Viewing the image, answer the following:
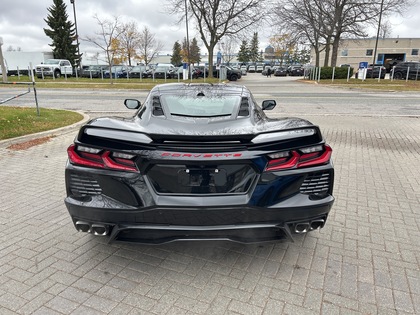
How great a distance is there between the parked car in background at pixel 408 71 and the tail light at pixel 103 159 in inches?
1356

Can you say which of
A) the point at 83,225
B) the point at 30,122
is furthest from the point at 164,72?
the point at 83,225

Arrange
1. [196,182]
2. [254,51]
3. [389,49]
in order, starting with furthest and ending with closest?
[254,51] < [389,49] < [196,182]

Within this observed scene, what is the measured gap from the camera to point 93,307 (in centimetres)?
227

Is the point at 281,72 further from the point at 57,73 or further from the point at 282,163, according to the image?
the point at 282,163

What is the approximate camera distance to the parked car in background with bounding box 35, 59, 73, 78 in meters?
32.7

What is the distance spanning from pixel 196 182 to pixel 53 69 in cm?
3590

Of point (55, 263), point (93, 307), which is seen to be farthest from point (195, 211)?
point (55, 263)

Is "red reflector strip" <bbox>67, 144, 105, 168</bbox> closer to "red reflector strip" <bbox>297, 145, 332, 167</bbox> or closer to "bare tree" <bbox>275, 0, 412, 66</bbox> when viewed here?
"red reflector strip" <bbox>297, 145, 332, 167</bbox>

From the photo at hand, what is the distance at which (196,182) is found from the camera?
7.64 feet

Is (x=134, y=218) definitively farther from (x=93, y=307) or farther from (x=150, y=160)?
(x=93, y=307)

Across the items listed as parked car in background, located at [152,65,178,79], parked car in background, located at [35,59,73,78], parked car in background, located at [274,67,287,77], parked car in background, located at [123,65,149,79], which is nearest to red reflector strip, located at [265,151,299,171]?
parked car in background, located at [152,65,178,79]

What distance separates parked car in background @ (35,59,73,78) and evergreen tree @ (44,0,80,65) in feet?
51.4

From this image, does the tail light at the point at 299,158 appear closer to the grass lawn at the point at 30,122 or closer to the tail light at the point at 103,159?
the tail light at the point at 103,159

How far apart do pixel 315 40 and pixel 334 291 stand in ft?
126
